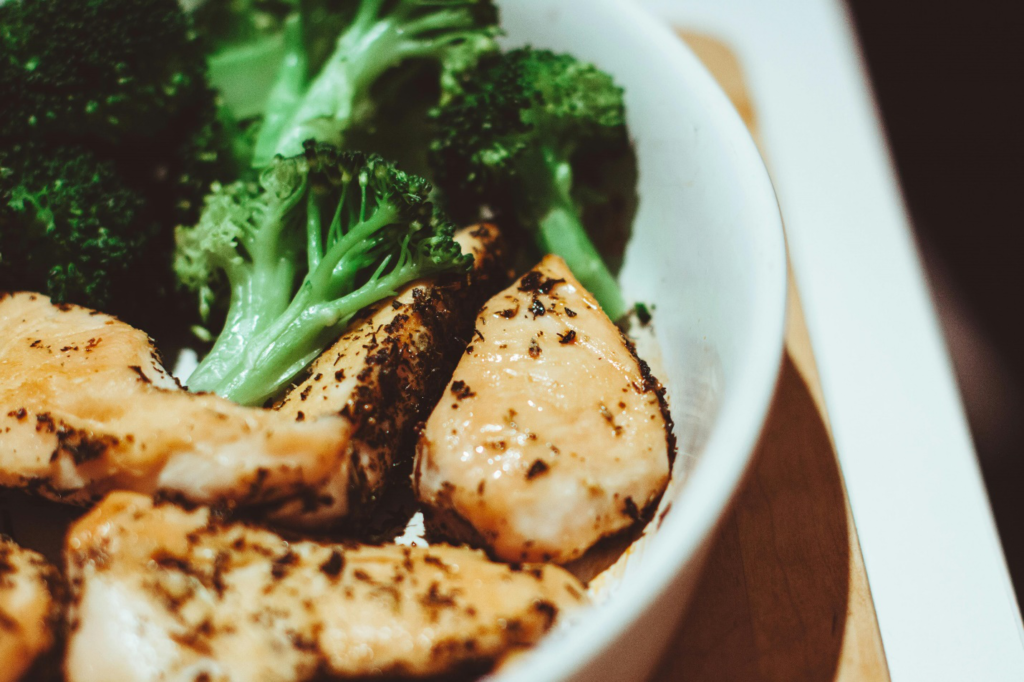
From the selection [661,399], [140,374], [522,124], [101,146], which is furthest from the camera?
[101,146]

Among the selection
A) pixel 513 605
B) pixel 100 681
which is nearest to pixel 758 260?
pixel 513 605

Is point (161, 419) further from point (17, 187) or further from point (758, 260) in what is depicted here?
point (758, 260)

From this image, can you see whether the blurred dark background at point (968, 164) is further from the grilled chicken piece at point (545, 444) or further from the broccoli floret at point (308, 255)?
the broccoli floret at point (308, 255)

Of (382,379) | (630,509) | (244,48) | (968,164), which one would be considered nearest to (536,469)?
(630,509)

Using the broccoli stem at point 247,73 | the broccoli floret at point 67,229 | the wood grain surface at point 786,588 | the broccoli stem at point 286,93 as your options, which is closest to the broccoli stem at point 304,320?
the broccoli floret at point 67,229

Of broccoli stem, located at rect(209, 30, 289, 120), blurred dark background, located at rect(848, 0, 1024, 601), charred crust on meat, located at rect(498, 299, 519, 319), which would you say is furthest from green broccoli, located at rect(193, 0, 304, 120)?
blurred dark background, located at rect(848, 0, 1024, 601)

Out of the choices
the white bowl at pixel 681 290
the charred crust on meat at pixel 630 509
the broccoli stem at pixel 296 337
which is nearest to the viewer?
the white bowl at pixel 681 290

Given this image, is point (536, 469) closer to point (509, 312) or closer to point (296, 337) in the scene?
point (509, 312)
